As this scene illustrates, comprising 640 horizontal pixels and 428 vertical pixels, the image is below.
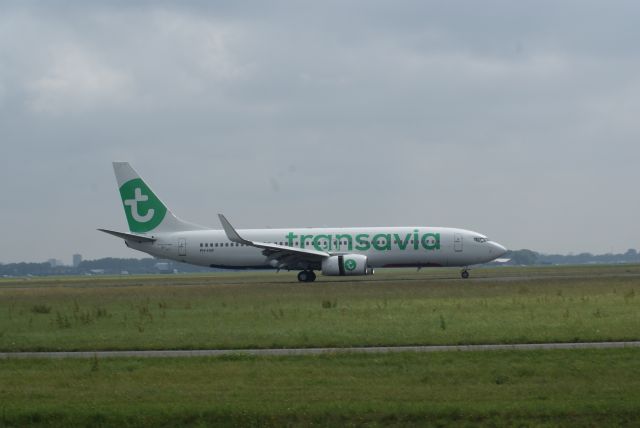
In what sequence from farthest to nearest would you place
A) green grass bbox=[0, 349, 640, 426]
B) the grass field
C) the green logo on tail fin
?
the green logo on tail fin, the grass field, green grass bbox=[0, 349, 640, 426]

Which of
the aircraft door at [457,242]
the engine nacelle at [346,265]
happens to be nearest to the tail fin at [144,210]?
the engine nacelle at [346,265]

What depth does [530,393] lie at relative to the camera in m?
15.1

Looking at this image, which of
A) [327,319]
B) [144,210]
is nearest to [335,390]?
[327,319]

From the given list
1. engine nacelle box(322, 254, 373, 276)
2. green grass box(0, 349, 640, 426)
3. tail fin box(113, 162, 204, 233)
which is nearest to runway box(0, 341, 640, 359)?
green grass box(0, 349, 640, 426)

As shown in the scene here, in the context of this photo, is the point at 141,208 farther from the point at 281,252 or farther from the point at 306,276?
the point at 306,276

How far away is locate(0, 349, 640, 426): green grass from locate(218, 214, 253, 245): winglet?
124ft

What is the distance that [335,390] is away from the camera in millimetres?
15680

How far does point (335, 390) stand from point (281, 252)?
43.2 m

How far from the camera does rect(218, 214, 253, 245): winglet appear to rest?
57.7 m

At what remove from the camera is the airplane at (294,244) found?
192 feet

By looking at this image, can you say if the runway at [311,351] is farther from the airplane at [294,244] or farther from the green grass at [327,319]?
the airplane at [294,244]

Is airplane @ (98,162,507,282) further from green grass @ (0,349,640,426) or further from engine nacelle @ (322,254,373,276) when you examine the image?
→ green grass @ (0,349,640,426)

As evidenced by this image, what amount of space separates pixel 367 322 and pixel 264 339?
476 cm

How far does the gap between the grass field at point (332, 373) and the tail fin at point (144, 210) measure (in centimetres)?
3224
